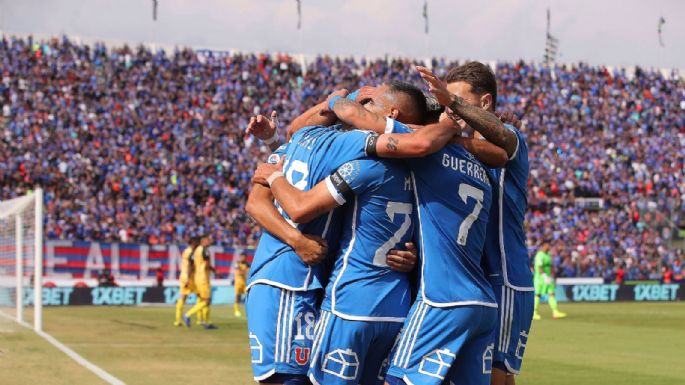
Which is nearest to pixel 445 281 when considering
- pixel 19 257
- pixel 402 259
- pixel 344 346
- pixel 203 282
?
pixel 402 259

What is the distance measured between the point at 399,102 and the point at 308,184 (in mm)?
689

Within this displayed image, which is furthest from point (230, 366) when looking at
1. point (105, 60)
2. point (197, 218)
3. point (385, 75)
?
point (385, 75)

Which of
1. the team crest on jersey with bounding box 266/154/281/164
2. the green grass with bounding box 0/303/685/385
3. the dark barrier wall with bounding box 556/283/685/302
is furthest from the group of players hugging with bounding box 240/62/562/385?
the dark barrier wall with bounding box 556/283/685/302

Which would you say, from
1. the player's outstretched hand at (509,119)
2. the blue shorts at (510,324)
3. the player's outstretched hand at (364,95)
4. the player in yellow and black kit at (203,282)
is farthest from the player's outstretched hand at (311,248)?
the player in yellow and black kit at (203,282)

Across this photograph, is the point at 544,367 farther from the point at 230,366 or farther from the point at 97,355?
the point at 97,355

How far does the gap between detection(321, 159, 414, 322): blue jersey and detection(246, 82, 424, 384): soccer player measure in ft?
0.58

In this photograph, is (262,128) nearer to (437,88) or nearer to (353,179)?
(353,179)

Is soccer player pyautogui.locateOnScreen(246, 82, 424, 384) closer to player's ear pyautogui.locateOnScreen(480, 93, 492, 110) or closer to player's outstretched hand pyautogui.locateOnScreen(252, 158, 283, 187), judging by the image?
player's outstretched hand pyautogui.locateOnScreen(252, 158, 283, 187)

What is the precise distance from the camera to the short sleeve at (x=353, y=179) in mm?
5207

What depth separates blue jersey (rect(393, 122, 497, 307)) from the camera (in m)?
5.29

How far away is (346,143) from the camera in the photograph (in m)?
5.35

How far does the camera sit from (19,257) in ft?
78.2

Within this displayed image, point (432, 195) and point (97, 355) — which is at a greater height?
point (432, 195)

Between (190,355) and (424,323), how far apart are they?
1225cm
